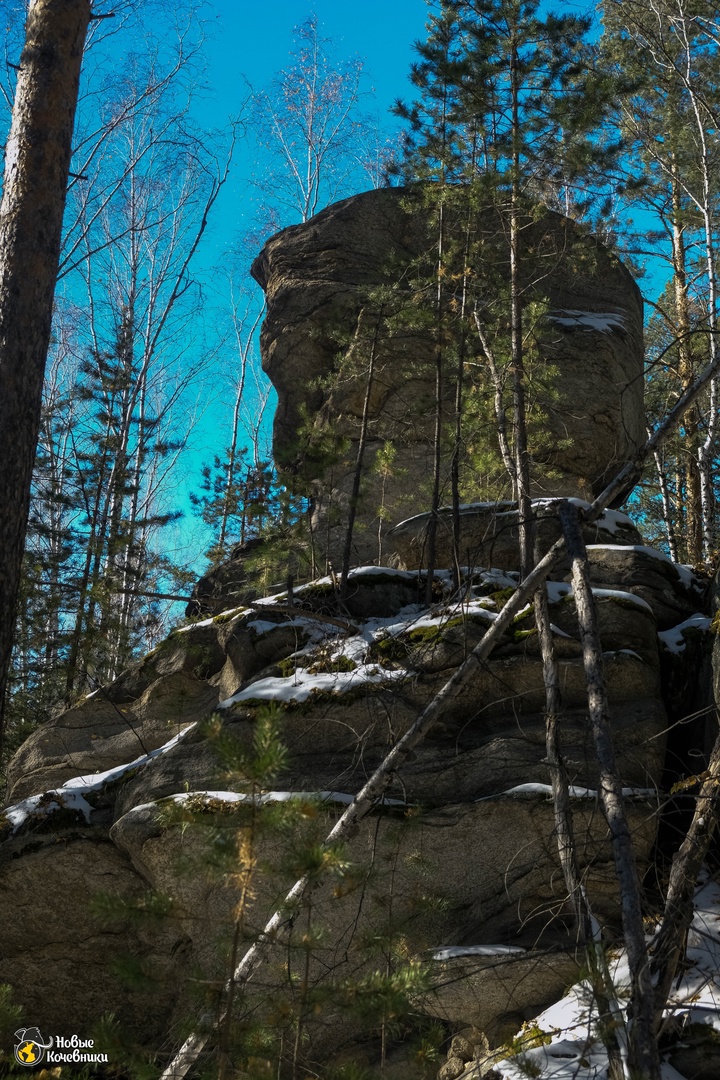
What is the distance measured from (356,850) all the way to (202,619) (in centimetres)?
360

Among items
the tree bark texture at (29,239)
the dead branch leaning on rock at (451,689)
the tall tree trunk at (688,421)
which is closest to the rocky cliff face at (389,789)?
the dead branch leaning on rock at (451,689)

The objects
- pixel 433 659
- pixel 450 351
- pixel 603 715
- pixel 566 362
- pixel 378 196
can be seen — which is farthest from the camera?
pixel 378 196

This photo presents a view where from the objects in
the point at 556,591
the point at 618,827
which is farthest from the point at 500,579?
the point at 618,827

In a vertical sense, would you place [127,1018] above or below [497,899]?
below

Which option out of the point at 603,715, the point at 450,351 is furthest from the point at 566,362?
the point at 603,715

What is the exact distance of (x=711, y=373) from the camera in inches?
155

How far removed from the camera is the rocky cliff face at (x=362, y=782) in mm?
5723

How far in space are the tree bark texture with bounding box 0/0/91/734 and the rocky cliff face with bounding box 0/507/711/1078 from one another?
2275 mm

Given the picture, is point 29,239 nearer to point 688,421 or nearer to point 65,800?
point 65,800

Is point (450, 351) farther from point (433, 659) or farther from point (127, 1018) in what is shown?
point (127, 1018)

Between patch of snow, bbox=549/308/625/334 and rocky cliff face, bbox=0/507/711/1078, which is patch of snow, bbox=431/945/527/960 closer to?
rocky cliff face, bbox=0/507/711/1078

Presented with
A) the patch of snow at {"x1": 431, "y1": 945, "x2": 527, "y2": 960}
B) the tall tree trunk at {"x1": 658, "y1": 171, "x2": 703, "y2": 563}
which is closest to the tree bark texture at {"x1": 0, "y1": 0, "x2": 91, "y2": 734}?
the patch of snow at {"x1": 431, "y1": 945, "x2": 527, "y2": 960}

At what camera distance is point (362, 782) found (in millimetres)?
6340

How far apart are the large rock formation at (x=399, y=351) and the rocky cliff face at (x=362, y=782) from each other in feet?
9.37
